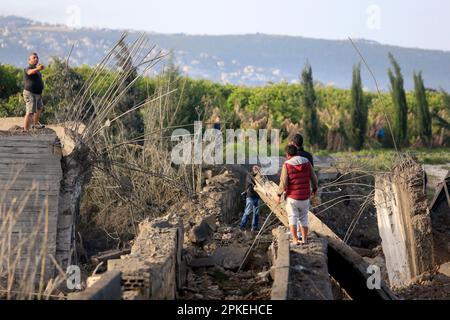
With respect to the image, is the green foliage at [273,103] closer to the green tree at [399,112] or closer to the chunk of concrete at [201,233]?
the green tree at [399,112]

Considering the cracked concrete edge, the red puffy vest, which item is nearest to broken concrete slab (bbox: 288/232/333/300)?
the cracked concrete edge

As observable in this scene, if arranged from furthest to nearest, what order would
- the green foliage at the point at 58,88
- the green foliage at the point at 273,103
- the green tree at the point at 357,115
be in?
1. the green tree at the point at 357,115
2. the green foliage at the point at 273,103
3. the green foliage at the point at 58,88

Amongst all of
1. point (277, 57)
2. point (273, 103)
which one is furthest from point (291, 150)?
point (277, 57)

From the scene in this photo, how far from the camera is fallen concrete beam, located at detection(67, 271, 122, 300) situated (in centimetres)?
668

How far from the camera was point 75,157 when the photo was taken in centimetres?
1217

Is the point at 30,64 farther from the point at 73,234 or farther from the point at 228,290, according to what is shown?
the point at 228,290

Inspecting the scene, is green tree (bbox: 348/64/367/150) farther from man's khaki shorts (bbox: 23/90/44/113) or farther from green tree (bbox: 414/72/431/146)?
man's khaki shorts (bbox: 23/90/44/113)

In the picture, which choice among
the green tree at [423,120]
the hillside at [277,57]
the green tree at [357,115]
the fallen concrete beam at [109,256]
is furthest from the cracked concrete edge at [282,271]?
the hillside at [277,57]

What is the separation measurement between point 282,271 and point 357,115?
790 inches

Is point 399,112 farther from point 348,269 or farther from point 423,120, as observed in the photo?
point 348,269

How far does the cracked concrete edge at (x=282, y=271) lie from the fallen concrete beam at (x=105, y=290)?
1.27 meters

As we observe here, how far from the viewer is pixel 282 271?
333 inches

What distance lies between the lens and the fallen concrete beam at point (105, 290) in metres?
6.68

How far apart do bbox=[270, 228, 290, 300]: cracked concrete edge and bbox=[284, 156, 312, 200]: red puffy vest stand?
0.49 m
